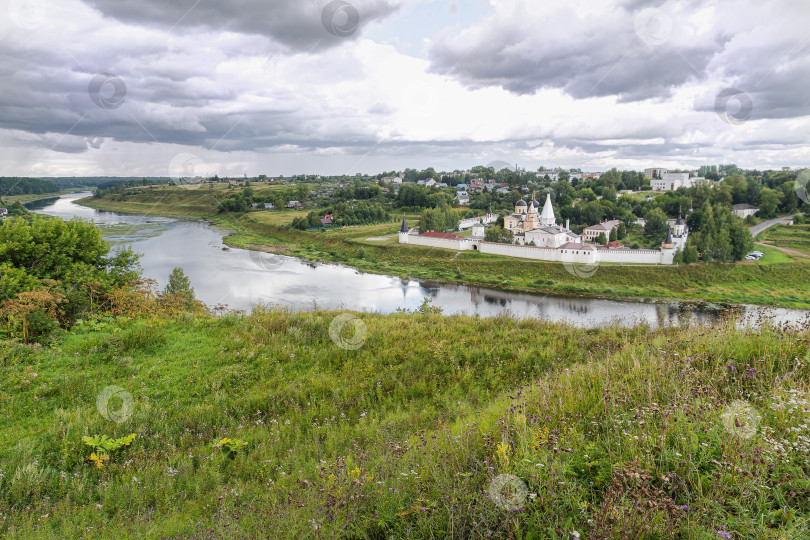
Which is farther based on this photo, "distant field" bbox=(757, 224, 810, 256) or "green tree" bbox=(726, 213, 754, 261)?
"distant field" bbox=(757, 224, 810, 256)

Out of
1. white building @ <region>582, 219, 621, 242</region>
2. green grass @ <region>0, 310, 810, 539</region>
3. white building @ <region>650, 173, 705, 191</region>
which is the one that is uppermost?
white building @ <region>650, 173, 705, 191</region>

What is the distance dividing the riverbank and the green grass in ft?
98.0

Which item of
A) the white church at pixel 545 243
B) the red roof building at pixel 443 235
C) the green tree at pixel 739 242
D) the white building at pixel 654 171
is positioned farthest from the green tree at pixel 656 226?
the white building at pixel 654 171

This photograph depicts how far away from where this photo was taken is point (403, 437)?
4.04 m

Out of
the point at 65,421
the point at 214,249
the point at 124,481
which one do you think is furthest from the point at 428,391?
the point at 214,249

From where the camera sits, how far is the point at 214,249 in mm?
46156

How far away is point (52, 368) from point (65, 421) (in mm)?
2046

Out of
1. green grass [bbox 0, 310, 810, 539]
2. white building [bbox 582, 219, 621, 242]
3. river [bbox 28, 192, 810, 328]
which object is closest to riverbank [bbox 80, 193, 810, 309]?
river [bbox 28, 192, 810, 328]

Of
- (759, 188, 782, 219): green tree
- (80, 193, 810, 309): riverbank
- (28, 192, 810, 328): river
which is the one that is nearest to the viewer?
(28, 192, 810, 328): river

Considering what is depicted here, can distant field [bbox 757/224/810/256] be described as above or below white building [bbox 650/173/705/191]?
below

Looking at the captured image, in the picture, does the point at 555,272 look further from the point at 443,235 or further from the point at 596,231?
the point at 596,231

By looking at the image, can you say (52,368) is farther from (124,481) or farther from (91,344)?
(124,481)

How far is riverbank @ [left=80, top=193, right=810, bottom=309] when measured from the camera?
3272 centimetres

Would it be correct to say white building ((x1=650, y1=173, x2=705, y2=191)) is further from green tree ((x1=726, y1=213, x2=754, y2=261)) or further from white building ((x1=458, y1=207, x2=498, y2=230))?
green tree ((x1=726, y1=213, x2=754, y2=261))
